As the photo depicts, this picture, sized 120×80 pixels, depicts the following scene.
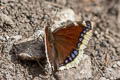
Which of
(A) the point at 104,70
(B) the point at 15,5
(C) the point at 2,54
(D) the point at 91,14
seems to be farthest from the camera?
(D) the point at 91,14

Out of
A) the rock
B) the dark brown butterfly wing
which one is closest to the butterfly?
the dark brown butterfly wing

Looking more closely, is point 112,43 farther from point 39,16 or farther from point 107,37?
point 39,16

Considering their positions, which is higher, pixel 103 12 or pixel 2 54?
A: pixel 103 12

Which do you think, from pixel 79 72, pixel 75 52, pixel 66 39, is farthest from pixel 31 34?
pixel 79 72

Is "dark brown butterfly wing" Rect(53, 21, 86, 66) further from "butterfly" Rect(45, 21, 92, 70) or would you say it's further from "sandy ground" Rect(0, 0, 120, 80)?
"sandy ground" Rect(0, 0, 120, 80)

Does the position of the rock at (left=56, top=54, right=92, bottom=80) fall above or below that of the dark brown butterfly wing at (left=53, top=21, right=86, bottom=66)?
below

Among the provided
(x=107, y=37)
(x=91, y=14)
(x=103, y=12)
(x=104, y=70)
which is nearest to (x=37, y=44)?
(x=104, y=70)
